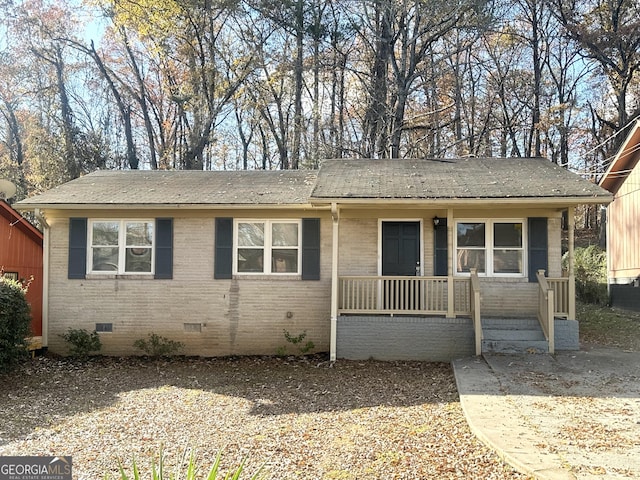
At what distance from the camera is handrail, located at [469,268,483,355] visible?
914 centimetres

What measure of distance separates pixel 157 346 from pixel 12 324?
8.81ft

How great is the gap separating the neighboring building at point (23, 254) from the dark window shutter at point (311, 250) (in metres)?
5.80

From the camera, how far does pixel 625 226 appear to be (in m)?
15.2

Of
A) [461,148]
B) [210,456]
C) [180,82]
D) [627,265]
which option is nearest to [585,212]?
[461,148]

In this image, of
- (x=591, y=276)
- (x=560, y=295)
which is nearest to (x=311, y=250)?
(x=560, y=295)

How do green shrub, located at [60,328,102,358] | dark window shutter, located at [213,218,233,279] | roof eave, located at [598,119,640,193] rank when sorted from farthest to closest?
1. roof eave, located at [598,119,640,193]
2. dark window shutter, located at [213,218,233,279]
3. green shrub, located at [60,328,102,358]

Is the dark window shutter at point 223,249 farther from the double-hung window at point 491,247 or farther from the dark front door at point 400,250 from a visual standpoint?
the double-hung window at point 491,247

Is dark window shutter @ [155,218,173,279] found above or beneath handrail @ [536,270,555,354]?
above

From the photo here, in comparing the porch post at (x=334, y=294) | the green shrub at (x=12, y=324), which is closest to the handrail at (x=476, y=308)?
the porch post at (x=334, y=294)

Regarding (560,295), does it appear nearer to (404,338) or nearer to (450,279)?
(450,279)

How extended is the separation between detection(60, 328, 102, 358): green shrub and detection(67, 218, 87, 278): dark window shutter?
119 cm

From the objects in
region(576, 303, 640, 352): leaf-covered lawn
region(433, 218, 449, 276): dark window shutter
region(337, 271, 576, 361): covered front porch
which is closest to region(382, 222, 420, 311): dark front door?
region(433, 218, 449, 276): dark window shutter

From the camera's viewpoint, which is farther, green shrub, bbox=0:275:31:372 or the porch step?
the porch step

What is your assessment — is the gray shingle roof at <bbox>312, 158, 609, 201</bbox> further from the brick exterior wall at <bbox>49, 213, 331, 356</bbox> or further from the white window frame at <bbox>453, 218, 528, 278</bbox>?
the brick exterior wall at <bbox>49, 213, 331, 356</bbox>
